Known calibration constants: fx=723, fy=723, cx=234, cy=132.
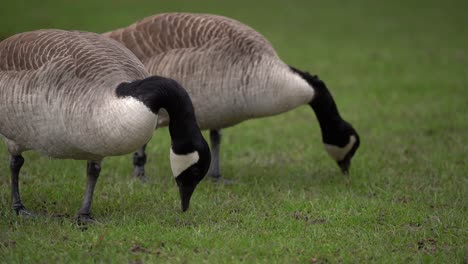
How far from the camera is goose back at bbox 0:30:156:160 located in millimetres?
5818

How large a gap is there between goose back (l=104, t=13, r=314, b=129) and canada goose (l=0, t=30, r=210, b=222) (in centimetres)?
148

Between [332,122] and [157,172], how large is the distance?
7.28 ft

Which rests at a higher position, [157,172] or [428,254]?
[428,254]

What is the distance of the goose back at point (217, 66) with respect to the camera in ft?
26.2

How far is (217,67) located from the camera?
796 centimetres

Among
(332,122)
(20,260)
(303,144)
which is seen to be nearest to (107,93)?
(20,260)

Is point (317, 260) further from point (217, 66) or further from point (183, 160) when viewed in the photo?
point (217, 66)

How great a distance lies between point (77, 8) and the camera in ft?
76.3

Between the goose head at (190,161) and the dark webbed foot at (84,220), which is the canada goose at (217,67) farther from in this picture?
the goose head at (190,161)

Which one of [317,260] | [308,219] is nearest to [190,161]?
[317,260]

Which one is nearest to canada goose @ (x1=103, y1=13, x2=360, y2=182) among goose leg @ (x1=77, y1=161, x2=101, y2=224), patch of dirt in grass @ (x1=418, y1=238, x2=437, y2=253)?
goose leg @ (x1=77, y1=161, x2=101, y2=224)

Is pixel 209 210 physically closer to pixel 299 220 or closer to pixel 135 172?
pixel 299 220

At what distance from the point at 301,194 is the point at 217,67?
1665 mm

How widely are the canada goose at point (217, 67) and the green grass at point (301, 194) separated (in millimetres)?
882
